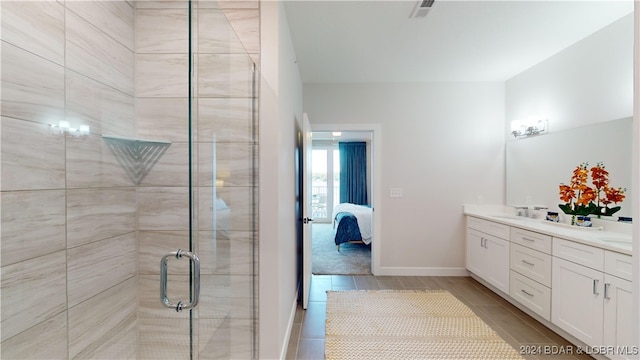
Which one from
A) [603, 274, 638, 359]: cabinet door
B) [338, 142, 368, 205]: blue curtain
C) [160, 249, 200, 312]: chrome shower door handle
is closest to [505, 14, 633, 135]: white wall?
[603, 274, 638, 359]: cabinet door

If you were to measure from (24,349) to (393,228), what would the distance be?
11.2ft

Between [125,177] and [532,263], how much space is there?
10.8ft

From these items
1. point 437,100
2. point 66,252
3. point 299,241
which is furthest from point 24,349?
point 437,100

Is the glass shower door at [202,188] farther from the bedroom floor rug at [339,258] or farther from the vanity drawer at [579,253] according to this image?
the vanity drawer at [579,253]

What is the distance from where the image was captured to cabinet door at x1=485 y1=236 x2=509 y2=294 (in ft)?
9.34

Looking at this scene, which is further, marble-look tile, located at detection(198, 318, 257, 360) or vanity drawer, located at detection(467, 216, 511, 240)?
vanity drawer, located at detection(467, 216, 511, 240)

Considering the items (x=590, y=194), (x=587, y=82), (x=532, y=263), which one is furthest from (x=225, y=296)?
(x=587, y=82)

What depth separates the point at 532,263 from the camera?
8.18 feet

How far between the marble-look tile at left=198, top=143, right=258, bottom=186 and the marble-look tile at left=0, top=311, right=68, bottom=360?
919 mm

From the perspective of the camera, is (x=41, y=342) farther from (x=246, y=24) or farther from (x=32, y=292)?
(x=246, y=24)

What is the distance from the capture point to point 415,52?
9.48 ft

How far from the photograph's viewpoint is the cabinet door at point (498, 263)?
2.85 m

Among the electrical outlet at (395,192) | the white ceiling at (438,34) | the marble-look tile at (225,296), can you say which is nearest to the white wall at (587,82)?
the white ceiling at (438,34)

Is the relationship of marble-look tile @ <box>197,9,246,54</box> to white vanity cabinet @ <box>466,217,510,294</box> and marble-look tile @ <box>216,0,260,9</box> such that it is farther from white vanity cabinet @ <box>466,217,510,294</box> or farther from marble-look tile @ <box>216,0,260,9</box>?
white vanity cabinet @ <box>466,217,510,294</box>
